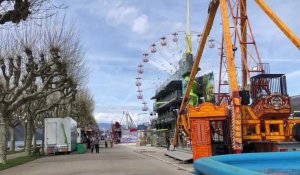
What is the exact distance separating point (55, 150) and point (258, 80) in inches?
1082

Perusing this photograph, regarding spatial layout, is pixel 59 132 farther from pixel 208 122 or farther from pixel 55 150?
pixel 208 122

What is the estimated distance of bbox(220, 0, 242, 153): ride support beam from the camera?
65.5 feet

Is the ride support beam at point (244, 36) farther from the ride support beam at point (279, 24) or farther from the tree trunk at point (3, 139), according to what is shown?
the tree trunk at point (3, 139)

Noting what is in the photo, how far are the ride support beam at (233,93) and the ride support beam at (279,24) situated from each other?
1861mm

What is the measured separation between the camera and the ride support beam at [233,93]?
1995 centimetres

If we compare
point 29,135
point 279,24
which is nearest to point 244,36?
point 279,24

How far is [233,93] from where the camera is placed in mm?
21250

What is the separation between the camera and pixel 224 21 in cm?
2380

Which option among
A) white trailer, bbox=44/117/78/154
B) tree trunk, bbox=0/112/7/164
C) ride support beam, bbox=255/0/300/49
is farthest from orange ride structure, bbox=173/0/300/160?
white trailer, bbox=44/117/78/154

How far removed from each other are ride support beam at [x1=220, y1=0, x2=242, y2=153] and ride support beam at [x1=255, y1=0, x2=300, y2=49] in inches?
73.3

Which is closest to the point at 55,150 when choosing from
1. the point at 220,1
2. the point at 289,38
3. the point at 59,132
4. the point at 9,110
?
the point at 59,132

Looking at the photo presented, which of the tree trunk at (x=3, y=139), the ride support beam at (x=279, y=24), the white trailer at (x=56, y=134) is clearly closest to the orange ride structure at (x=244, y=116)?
the ride support beam at (x=279, y=24)

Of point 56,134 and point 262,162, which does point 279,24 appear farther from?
point 56,134

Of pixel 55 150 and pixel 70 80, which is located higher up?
pixel 70 80
